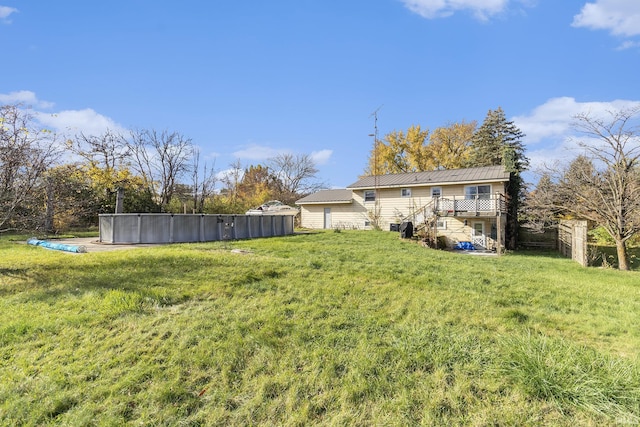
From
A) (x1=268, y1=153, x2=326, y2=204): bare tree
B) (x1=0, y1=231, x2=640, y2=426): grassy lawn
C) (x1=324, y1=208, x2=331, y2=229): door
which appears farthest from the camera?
(x1=268, y1=153, x2=326, y2=204): bare tree

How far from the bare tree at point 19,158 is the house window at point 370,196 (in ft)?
64.4

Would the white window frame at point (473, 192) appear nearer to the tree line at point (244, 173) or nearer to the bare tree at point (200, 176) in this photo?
the tree line at point (244, 173)

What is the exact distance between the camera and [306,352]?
11.8ft

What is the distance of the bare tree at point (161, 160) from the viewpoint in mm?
29469

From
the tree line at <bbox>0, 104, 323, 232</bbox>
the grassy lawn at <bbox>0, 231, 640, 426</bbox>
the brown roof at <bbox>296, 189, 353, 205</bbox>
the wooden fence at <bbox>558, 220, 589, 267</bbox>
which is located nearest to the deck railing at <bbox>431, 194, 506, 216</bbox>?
the wooden fence at <bbox>558, 220, 589, 267</bbox>

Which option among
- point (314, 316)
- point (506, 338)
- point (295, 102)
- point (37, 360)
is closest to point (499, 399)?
point (506, 338)

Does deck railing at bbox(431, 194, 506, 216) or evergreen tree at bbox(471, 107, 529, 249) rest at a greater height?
evergreen tree at bbox(471, 107, 529, 249)

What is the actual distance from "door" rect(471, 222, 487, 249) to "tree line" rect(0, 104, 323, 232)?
18938 mm

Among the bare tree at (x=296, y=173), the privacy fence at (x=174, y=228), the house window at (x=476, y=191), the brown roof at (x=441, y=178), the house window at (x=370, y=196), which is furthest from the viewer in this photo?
the bare tree at (x=296, y=173)

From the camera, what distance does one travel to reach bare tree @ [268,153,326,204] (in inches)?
1753

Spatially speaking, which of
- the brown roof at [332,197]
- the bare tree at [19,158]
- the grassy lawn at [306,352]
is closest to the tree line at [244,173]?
the bare tree at [19,158]

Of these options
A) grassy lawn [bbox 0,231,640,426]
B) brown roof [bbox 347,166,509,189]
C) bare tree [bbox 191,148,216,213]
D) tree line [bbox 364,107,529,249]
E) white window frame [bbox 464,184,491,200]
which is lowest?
grassy lawn [bbox 0,231,640,426]

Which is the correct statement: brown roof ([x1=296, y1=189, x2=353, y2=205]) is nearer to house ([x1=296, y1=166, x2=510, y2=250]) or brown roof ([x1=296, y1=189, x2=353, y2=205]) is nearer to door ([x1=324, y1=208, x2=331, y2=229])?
house ([x1=296, y1=166, x2=510, y2=250])

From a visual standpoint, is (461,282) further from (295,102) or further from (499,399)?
(295,102)
